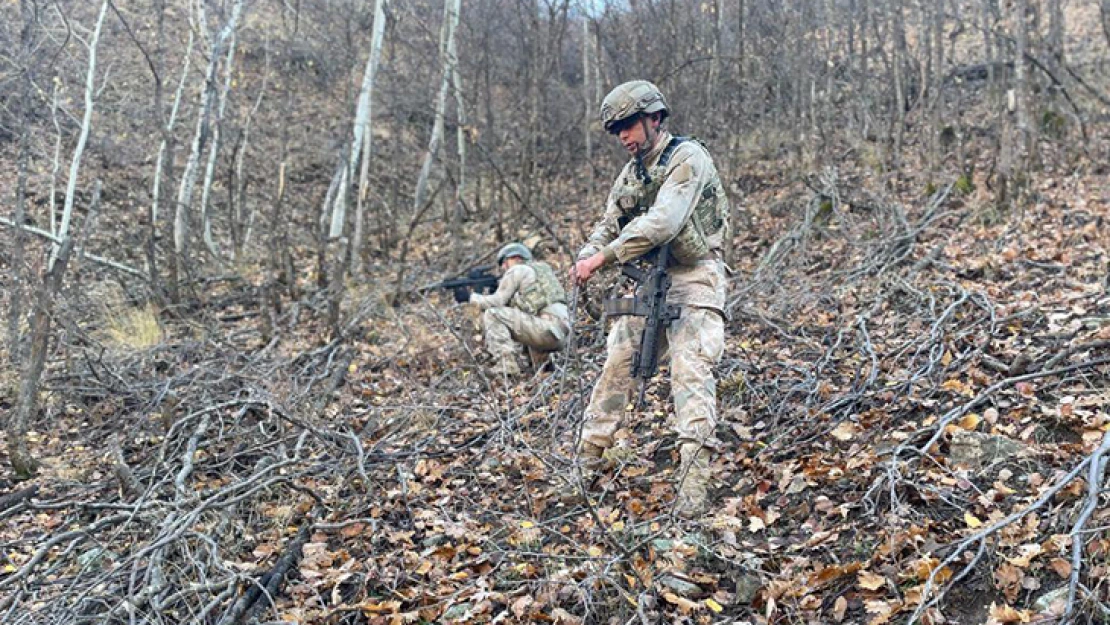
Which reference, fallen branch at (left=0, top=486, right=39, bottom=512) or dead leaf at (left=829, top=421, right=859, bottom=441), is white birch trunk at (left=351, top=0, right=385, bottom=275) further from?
dead leaf at (left=829, top=421, right=859, bottom=441)

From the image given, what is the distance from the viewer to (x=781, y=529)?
393 cm

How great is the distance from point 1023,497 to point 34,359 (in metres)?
6.10

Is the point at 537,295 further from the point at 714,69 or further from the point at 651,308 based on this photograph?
the point at 714,69

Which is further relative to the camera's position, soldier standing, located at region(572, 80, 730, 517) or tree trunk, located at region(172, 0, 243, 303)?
tree trunk, located at region(172, 0, 243, 303)

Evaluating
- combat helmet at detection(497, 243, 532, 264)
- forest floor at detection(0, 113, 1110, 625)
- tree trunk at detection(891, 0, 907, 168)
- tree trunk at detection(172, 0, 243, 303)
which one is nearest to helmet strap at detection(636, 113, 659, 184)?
forest floor at detection(0, 113, 1110, 625)

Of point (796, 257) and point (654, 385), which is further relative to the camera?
point (796, 257)

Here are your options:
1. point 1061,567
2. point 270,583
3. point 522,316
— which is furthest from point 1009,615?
point 522,316

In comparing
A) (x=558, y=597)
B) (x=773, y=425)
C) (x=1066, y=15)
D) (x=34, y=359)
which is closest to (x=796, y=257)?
(x=773, y=425)

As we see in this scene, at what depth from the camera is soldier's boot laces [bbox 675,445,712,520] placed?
4.00 metres

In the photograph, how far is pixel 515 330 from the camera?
293 inches

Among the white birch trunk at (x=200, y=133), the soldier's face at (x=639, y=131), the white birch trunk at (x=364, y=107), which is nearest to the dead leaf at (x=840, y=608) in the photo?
the soldier's face at (x=639, y=131)

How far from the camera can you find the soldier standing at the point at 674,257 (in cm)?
414

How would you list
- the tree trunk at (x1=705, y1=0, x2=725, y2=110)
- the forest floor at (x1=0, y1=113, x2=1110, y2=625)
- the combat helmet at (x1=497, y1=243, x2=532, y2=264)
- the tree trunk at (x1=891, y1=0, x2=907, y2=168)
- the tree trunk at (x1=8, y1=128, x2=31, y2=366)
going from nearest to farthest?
1. the forest floor at (x1=0, y1=113, x2=1110, y2=625)
2. the tree trunk at (x1=8, y1=128, x2=31, y2=366)
3. the combat helmet at (x1=497, y1=243, x2=532, y2=264)
4. the tree trunk at (x1=705, y1=0, x2=725, y2=110)
5. the tree trunk at (x1=891, y1=0, x2=907, y2=168)

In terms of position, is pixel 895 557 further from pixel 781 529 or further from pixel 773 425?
pixel 773 425
